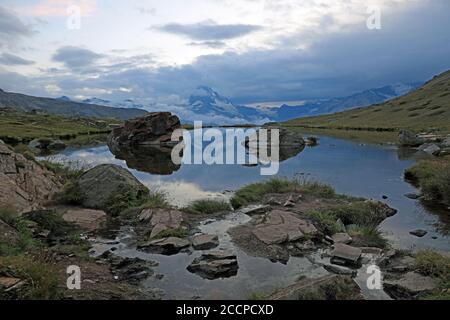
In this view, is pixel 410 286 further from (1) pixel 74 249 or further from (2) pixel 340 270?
(1) pixel 74 249

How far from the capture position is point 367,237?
18672 mm

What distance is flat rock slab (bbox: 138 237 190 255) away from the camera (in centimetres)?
1689

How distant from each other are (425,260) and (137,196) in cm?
1649

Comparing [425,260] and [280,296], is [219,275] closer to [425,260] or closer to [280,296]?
[280,296]

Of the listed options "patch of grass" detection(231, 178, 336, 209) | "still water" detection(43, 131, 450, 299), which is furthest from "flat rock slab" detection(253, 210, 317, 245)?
"patch of grass" detection(231, 178, 336, 209)

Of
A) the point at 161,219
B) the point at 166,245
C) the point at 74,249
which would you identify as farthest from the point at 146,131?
the point at 74,249

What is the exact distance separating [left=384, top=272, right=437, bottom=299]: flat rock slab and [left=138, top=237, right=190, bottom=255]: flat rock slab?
27.3 feet

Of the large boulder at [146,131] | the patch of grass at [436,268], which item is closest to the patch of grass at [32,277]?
the patch of grass at [436,268]

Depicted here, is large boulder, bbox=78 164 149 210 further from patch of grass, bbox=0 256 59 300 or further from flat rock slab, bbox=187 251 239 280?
patch of grass, bbox=0 256 59 300

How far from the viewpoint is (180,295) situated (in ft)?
41.6

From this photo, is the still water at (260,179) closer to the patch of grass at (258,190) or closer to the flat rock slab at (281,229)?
the flat rock slab at (281,229)

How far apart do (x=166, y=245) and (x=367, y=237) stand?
9.48m

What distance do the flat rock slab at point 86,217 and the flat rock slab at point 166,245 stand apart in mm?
4197

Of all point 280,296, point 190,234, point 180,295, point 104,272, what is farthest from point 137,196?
point 280,296
